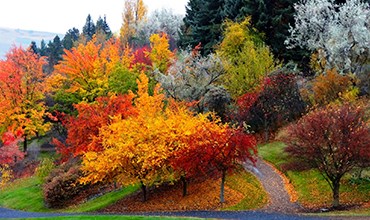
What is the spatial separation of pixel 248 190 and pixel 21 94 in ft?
110

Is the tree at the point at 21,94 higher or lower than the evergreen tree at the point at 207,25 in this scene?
lower

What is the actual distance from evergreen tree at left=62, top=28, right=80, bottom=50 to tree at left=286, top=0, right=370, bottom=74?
6283cm

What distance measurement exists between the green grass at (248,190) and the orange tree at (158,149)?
2.49 m

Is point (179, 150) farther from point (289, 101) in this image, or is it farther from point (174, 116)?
point (289, 101)

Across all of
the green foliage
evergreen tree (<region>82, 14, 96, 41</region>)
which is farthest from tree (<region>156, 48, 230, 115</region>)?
evergreen tree (<region>82, 14, 96, 41</region>)

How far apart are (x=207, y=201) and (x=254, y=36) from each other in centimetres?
2847

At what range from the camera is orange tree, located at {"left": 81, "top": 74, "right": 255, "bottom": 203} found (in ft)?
88.4

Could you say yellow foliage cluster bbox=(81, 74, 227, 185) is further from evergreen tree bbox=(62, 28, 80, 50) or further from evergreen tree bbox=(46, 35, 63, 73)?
evergreen tree bbox=(62, 28, 80, 50)

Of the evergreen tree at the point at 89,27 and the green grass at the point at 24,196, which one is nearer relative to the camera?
the green grass at the point at 24,196

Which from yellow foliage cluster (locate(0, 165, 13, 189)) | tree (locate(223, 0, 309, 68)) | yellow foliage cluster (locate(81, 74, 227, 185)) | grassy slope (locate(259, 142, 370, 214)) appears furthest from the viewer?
tree (locate(223, 0, 309, 68))

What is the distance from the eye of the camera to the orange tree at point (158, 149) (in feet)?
88.4

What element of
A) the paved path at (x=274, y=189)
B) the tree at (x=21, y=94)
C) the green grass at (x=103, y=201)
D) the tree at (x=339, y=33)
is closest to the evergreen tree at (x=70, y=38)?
the tree at (x=21, y=94)

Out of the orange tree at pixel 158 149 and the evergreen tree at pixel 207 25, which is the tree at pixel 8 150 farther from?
the evergreen tree at pixel 207 25

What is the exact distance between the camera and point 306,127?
24781mm
